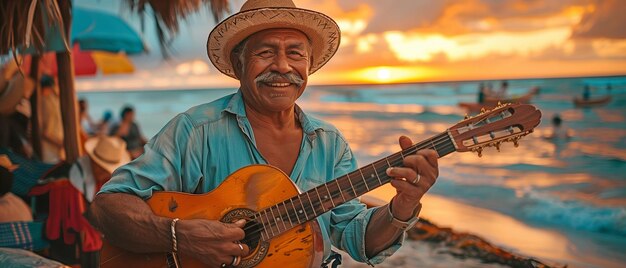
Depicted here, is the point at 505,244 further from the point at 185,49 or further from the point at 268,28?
the point at 185,49

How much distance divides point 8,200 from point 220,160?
8.63ft

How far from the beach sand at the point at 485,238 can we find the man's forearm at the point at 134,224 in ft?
6.60

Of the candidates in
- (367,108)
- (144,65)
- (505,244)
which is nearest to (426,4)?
(367,108)

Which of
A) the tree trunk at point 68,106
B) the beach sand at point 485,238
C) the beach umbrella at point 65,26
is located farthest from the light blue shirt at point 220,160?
the tree trunk at point 68,106

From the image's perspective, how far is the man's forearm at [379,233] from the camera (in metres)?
2.00

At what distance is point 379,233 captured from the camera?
204cm

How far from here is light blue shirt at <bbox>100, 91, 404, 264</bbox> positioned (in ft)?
6.53

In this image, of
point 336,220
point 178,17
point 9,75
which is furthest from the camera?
point 9,75

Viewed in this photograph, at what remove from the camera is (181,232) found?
1.92 m

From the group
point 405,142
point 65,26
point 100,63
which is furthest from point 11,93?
point 405,142

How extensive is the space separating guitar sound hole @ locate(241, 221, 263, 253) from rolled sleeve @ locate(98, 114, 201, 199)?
236mm

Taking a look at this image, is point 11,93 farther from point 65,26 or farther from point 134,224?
point 134,224

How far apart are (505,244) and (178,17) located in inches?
96.0

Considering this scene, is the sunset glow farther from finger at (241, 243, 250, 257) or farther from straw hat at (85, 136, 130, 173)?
finger at (241, 243, 250, 257)
